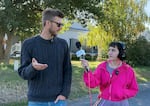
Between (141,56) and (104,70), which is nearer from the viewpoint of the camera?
(104,70)

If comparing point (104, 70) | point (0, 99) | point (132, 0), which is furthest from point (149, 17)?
point (104, 70)

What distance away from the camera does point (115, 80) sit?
4.93 meters

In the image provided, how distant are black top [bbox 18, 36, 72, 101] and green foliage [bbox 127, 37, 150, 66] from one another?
82.2ft

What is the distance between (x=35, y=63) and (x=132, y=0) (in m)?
26.7

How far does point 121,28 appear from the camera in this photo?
2888 centimetres

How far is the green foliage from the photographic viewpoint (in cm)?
2923

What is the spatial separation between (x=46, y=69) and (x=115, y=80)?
1.33 m

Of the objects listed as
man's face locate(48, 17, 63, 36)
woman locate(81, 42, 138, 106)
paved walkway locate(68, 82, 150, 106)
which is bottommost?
paved walkway locate(68, 82, 150, 106)

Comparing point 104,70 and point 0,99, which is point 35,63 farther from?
point 0,99

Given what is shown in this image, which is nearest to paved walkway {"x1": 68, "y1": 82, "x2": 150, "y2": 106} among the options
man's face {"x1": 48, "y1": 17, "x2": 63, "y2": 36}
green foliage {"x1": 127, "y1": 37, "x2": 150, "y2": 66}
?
man's face {"x1": 48, "y1": 17, "x2": 63, "y2": 36}

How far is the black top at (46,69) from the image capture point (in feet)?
12.9

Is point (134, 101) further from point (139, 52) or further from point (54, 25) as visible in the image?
point (139, 52)

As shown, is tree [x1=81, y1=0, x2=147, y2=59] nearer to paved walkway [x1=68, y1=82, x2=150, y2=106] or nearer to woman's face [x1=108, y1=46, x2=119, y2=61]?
paved walkway [x1=68, y1=82, x2=150, y2=106]

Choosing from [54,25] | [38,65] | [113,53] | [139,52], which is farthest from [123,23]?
[38,65]
